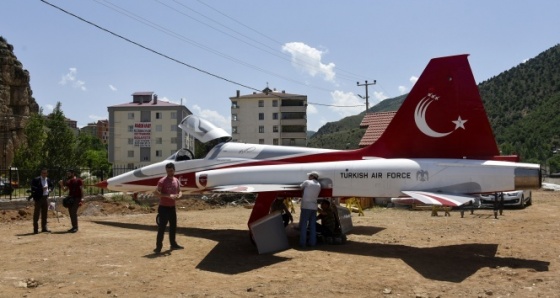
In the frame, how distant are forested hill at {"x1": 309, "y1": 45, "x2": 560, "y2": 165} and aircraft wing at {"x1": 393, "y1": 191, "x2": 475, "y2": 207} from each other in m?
64.2

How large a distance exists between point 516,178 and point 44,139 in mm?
37551

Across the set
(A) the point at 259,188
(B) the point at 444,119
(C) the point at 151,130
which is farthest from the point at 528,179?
(C) the point at 151,130

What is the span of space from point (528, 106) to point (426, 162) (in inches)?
4112

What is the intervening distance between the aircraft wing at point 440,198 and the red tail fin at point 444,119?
1.15m

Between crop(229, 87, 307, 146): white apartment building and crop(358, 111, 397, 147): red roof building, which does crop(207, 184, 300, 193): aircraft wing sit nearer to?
crop(358, 111, 397, 147): red roof building

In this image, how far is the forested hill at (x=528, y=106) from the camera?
8225 cm

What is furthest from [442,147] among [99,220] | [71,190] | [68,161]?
[68,161]

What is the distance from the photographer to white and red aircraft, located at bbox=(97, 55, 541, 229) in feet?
31.1

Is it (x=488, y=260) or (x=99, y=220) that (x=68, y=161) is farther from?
(x=488, y=260)

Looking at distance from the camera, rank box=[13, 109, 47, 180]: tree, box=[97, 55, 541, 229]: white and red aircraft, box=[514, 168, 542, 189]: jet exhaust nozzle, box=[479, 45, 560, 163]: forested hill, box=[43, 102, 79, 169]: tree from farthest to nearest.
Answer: box=[479, 45, 560, 163]: forested hill, box=[13, 109, 47, 180]: tree, box=[43, 102, 79, 169]: tree, box=[97, 55, 541, 229]: white and red aircraft, box=[514, 168, 542, 189]: jet exhaust nozzle

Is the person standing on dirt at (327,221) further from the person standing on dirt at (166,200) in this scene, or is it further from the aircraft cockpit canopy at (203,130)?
the aircraft cockpit canopy at (203,130)

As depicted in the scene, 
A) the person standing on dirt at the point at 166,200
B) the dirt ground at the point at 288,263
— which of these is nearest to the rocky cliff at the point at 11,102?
the dirt ground at the point at 288,263

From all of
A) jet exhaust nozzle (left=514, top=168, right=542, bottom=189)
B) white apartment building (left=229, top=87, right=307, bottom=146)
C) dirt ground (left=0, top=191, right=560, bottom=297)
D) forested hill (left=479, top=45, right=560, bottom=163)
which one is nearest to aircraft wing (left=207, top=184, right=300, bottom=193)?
dirt ground (left=0, top=191, right=560, bottom=297)

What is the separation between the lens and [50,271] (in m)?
8.28
